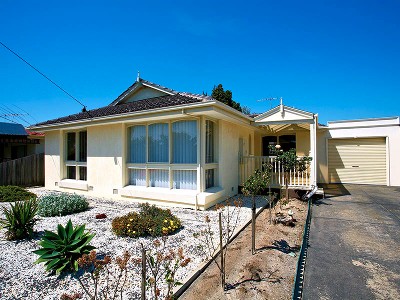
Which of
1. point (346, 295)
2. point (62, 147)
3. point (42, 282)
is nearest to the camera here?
point (346, 295)

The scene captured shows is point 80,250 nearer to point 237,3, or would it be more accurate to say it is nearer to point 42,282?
point 42,282

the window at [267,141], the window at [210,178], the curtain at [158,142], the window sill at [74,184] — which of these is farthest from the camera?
the window at [267,141]

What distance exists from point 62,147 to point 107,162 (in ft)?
13.3

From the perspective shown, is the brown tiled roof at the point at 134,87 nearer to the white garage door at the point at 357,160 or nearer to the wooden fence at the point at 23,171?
the wooden fence at the point at 23,171

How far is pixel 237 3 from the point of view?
7.80 metres

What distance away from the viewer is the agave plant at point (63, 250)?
3.65 meters

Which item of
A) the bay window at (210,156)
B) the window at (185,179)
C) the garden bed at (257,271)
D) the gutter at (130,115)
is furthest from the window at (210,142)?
the garden bed at (257,271)

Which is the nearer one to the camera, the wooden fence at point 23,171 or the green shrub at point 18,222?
the green shrub at point 18,222

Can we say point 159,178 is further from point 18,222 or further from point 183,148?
point 18,222

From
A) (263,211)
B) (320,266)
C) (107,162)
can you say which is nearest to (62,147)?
(107,162)

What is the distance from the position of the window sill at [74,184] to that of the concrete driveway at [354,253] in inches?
386

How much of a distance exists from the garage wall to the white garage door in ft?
1.09

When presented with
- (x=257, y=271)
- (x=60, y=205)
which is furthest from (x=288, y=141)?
(x=60, y=205)

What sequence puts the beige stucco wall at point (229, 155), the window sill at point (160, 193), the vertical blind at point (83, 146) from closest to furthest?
1. the window sill at point (160, 193)
2. the beige stucco wall at point (229, 155)
3. the vertical blind at point (83, 146)
